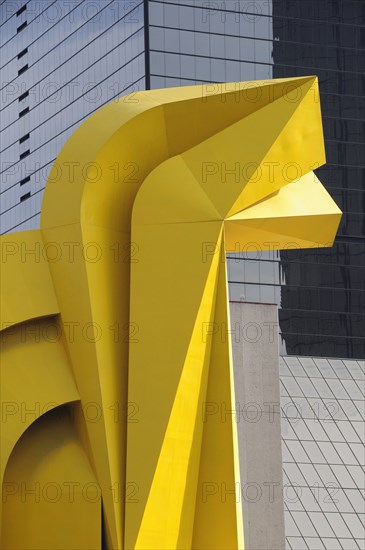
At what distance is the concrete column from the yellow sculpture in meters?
20.7

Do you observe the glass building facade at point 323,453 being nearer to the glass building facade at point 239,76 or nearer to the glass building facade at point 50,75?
the glass building facade at point 239,76

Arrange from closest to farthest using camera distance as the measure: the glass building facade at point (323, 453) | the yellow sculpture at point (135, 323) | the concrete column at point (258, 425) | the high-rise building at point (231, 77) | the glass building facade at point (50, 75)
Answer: the yellow sculpture at point (135, 323), the concrete column at point (258, 425), the glass building facade at point (323, 453), the high-rise building at point (231, 77), the glass building facade at point (50, 75)

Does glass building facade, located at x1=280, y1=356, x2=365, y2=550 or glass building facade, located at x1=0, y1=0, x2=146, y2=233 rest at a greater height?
glass building facade, located at x1=0, y1=0, x2=146, y2=233

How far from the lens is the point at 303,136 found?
30.9 metres

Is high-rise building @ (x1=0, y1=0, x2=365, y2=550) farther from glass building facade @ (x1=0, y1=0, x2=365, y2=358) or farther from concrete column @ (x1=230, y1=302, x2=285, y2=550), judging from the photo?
concrete column @ (x1=230, y1=302, x2=285, y2=550)

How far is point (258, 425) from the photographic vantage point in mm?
51781

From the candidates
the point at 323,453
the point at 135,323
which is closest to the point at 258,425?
the point at 323,453

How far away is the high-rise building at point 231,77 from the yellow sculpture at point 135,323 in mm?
46857

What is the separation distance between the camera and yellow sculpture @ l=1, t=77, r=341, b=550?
29.0 meters

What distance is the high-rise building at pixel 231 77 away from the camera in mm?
85000

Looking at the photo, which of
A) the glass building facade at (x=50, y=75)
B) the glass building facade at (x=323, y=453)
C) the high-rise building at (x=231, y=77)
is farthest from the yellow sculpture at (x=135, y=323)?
the glass building facade at (x=50, y=75)

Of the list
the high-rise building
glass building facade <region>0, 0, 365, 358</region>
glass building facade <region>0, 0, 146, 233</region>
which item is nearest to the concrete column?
the high-rise building

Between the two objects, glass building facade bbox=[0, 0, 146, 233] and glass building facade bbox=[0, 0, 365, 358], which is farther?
glass building facade bbox=[0, 0, 146, 233]

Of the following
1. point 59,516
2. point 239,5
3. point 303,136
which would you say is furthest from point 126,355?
point 239,5
